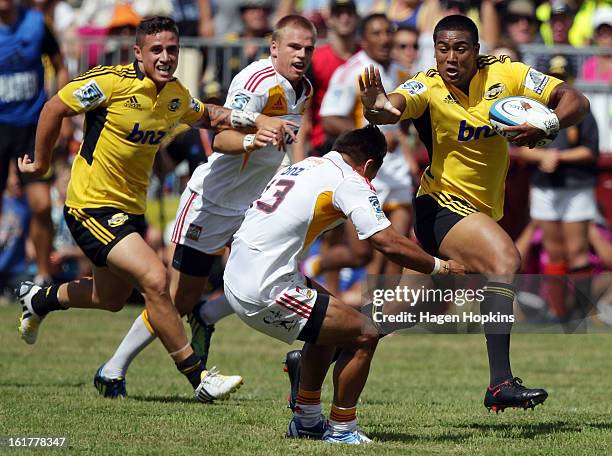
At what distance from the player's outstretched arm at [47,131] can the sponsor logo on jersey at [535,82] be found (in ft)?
10.0

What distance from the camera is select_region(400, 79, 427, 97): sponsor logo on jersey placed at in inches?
328

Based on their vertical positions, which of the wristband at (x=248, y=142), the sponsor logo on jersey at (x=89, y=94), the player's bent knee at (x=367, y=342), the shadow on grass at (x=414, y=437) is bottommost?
the shadow on grass at (x=414, y=437)

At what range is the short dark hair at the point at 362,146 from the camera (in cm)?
714

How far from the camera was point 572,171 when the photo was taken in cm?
1409

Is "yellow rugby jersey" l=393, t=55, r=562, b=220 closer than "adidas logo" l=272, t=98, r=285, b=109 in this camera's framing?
Yes

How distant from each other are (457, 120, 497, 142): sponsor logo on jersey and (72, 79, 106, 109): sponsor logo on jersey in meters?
2.46

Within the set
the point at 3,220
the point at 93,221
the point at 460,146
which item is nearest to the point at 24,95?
the point at 3,220

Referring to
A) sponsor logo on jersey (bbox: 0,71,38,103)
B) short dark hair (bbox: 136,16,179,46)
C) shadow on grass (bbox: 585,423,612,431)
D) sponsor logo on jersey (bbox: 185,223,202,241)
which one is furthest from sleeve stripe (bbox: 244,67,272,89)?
sponsor logo on jersey (bbox: 0,71,38,103)

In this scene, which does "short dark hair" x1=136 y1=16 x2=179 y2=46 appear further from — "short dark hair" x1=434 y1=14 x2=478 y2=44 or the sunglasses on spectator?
the sunglasses on spectator

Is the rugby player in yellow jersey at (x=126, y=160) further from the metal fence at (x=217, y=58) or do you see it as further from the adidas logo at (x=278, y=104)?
the metal fence at (x=217, y=58)

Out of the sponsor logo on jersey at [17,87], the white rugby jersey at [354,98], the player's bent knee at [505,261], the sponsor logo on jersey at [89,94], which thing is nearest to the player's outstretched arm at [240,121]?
the sponsor logo on jersey at [89,94]

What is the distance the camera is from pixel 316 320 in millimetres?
7016

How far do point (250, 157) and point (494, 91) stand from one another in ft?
6.47

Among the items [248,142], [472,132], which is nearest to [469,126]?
[472,132]
